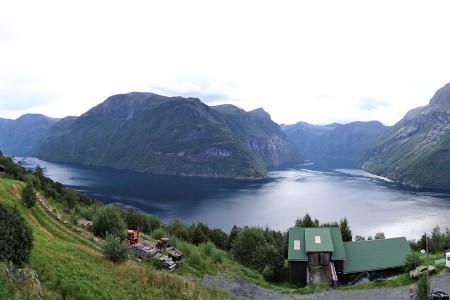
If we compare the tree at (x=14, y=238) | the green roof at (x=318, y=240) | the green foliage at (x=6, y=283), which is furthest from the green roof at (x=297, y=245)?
the green foliage at (x=6, y=283)

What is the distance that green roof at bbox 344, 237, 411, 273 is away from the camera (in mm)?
46438

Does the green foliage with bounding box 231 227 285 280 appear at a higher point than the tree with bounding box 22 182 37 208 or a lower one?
lower

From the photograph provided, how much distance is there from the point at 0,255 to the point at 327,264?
3881 centimetres

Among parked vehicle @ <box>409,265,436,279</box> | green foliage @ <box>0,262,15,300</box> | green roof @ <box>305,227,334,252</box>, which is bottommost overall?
parked vehicle @ <box>409,265,436,279</box>

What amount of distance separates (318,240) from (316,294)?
473 inches

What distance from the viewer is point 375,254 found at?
4841cm

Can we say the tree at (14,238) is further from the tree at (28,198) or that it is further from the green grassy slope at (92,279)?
the tree at (28,198)

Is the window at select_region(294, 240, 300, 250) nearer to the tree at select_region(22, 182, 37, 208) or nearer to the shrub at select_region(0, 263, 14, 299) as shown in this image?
the tree at select_region(22, 182, 37, 208)

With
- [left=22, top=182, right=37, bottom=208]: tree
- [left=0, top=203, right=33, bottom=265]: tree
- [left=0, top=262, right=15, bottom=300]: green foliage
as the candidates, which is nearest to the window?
[left=22, top=182, right=37, bottom=208]: tree

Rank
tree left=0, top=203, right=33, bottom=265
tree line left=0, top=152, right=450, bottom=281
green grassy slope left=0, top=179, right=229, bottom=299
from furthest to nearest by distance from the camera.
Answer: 1. tree line left=0, top=152, right=450, bottom=281
2. green grassy slope left=0, top=179, right=229, bottom=299
3. tree left=0, top=203, right=33, bottom=265

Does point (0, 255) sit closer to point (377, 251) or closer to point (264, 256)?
point (264, 256)

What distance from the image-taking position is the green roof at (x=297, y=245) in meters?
46.8

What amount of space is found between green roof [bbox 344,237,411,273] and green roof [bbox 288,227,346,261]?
180cm

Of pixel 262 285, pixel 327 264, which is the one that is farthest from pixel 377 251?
pixel 262 285
